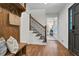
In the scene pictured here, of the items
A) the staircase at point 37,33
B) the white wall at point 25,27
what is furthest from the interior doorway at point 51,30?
the white wall at point 25,27

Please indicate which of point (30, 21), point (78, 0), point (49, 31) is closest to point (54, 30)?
point (49, 31)

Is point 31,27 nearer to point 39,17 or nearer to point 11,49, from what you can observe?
point 39,17

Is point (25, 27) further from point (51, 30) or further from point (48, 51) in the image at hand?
point (51, 30)

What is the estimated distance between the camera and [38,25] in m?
5.12

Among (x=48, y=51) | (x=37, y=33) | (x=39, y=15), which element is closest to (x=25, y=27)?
(x=37, y=33)

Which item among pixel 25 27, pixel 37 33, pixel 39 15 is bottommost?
pixel 37 33

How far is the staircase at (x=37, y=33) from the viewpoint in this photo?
5000 mm

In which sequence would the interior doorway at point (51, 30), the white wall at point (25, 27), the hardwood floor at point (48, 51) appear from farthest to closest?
the interior doorway at point (51, 30), the white wall at point (25, 27), the hardwood floor at point (48, 51)

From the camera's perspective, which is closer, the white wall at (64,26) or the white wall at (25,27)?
the white wall at (64,26)

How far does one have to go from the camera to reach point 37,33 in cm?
505

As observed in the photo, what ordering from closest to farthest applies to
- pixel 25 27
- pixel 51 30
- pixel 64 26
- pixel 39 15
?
1. pixel 64 26
2. pixel 25 27
3. pixel 39 15
4. pixel 51 30

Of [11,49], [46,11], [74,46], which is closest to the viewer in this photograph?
[11,49]

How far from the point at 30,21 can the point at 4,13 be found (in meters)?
3.26

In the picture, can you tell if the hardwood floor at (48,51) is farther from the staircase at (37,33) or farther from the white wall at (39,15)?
the white wall at (39,15)
